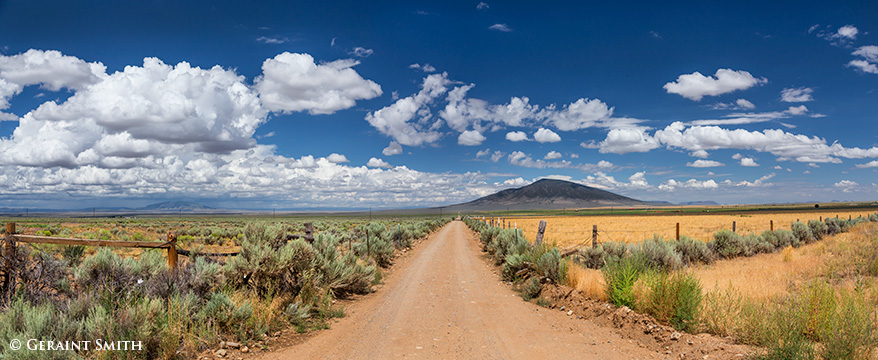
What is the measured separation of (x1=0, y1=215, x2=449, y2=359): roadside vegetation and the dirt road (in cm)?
88

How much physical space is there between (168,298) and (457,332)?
4870 mm

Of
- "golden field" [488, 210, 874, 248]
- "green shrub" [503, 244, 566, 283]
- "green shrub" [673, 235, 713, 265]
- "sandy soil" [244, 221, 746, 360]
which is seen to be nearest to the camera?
"sandy soil" [244, 221, 746, 360]

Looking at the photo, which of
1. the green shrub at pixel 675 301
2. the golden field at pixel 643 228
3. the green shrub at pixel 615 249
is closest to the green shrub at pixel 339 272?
the golden field at pixel 643 228

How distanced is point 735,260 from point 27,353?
69.7 feet

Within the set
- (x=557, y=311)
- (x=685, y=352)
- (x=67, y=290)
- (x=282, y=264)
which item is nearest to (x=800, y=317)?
(x=685, y=352)

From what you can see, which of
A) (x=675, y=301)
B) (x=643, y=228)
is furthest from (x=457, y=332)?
(x=643, y=228)

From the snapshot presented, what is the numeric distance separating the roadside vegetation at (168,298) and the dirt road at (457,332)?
88 cm

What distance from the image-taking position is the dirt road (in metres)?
6.55

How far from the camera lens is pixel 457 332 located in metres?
7.71

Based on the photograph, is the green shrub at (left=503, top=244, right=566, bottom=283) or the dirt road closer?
the dirt road

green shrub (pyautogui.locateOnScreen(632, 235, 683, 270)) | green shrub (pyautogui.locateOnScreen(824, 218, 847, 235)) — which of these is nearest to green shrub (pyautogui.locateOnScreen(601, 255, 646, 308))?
green shrub (pyautogui.locateOnScreen(632, 235, 683, 270))

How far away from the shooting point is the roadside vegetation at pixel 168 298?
5.45 meters

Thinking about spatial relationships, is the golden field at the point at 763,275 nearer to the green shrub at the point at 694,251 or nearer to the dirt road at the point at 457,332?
the green shrub at the point at 694,251

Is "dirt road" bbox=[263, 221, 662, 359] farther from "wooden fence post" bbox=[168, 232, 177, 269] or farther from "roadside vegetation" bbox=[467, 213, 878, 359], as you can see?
"wooden fence post" bbox=[168, 232, 177, 269]
